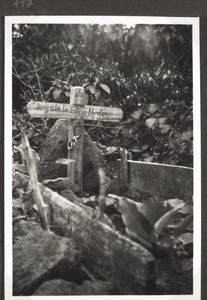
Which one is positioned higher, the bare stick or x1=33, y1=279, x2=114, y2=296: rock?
the bare stick

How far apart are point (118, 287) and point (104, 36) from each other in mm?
504

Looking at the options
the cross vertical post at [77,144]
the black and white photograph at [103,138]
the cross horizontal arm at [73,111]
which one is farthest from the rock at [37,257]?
the cross horizontal arm at [73,111]

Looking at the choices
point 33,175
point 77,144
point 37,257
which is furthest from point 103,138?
point 37,257

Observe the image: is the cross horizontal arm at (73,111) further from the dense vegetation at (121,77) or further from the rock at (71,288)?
the rock at (71,288)

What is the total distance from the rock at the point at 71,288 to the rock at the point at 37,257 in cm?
2

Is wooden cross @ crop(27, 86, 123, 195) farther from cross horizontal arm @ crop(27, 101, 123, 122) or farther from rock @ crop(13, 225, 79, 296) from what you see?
rock @ crop(13, 225, 79, 296)

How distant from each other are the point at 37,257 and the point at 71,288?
0.30 ft

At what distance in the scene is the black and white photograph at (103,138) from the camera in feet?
2.62

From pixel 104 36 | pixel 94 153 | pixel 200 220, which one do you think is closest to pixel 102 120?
pixel 94 153

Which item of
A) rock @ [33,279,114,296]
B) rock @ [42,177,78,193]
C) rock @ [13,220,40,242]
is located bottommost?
rock @ [33,279,114,296]

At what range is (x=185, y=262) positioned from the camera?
31.7 inches

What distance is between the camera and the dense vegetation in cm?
81

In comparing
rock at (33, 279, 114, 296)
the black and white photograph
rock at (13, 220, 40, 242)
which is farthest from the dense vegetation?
rock at (33, 279, 114, 296)
